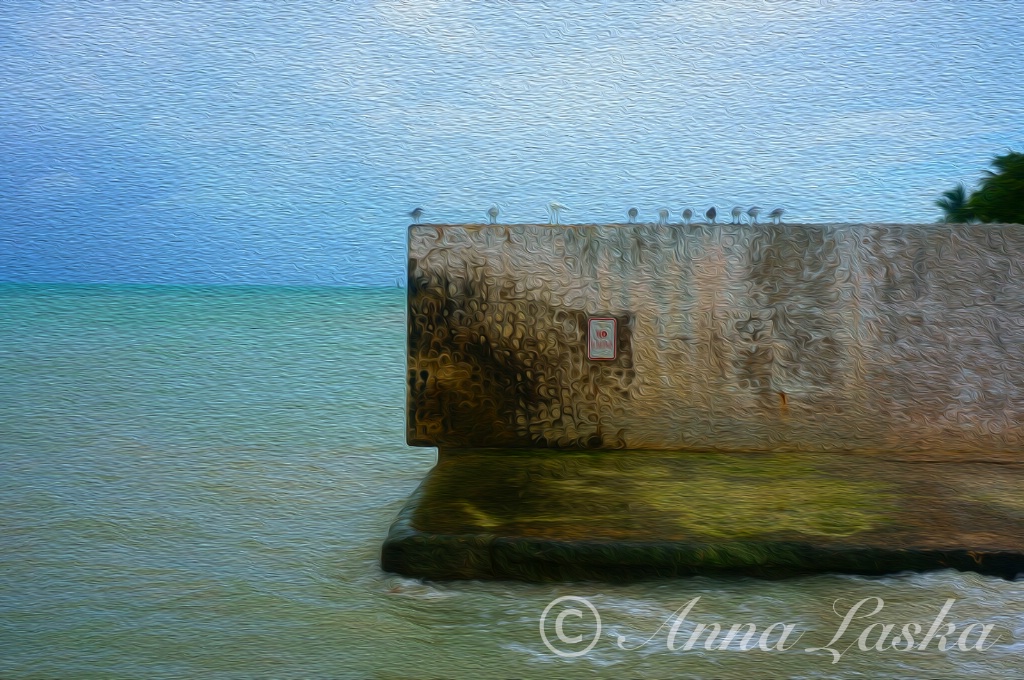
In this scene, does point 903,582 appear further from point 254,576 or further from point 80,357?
point 80,357

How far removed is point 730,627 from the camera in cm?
313

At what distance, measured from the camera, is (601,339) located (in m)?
5.23

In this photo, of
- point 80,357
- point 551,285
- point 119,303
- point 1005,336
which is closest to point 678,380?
point 551,285

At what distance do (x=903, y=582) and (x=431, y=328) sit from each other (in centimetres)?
277

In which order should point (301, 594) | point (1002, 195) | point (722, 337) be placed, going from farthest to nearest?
point (1002, 195)
point (722, 337)
point (301, 594)

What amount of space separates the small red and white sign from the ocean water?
135 cm

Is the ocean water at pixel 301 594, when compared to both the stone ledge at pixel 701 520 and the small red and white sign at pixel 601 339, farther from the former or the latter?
the small red and white sign at pixel 601 339

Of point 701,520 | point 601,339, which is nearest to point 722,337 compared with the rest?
point 601,339

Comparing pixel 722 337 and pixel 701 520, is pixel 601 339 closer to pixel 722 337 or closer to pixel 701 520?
pixel 722 337

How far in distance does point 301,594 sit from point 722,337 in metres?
2.69

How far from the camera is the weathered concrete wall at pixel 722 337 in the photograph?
514cm

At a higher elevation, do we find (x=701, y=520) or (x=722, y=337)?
(x=722, y=337)

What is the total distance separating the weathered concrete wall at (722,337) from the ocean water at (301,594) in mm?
961

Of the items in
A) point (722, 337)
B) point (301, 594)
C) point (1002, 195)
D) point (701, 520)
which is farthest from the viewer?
point (1002, 195)
